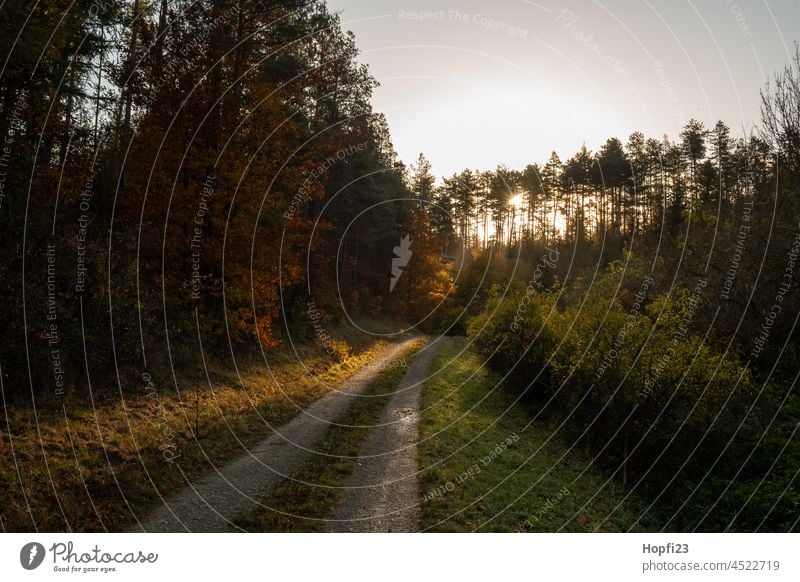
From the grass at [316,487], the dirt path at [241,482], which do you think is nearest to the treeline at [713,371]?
the grass at [316,487]

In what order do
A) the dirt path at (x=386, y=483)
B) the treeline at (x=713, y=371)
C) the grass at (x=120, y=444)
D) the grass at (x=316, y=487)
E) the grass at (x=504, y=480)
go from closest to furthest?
the grass at (x=120, y=444), the grass at (x=316, y=487), the dirt path at (x=386, y=483), the grass at (x=504, y=480), the treeline at (x=713, y=371)

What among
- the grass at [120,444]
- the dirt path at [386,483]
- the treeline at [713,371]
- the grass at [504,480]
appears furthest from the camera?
the treeline at [713,371]

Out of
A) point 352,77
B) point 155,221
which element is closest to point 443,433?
point 155,221

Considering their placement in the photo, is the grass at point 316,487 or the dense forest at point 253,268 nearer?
the grass at point 316,487

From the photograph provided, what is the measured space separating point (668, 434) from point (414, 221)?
4248 cm

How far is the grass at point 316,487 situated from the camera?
7969 millimetres

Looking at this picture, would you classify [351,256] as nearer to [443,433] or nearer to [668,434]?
[443,433]

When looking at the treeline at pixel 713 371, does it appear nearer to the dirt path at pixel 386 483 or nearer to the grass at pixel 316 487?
the dirt path at pixel 386 483

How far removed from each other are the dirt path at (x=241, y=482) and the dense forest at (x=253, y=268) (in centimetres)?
461

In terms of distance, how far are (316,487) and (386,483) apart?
5.20 feet

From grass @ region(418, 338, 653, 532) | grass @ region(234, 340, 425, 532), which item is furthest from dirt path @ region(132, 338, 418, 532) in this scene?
grass @ region(418, 338, 653, 532)

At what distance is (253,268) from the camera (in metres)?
17.4

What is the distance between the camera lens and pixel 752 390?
1239 cm

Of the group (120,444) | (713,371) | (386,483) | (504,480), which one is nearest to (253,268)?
(120,444)
